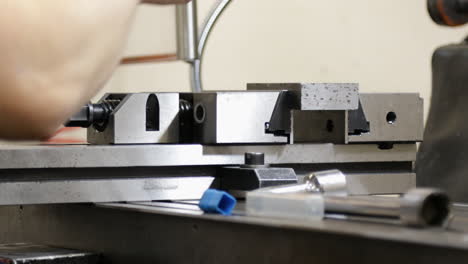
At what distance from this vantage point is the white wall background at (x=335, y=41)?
7.58 ft

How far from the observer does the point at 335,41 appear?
7.63 feet

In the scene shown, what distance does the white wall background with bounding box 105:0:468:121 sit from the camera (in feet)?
7.58

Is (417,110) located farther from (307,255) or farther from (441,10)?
(307,255)

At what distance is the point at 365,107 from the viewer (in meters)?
0.99

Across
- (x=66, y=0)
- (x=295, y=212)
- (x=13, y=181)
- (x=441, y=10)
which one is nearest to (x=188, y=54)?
(x=441, y=10)

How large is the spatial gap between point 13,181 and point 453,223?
0.39 m

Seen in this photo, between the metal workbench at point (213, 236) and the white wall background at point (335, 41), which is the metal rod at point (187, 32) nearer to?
the white wall background at point (335, 41)

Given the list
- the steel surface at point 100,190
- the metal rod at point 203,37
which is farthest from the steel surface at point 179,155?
the metal rod at point 203,37

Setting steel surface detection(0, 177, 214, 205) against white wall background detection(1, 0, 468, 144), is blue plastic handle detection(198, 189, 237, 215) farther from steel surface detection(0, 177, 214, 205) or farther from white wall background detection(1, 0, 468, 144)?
white wall background detection(1, 0, 468, 144)

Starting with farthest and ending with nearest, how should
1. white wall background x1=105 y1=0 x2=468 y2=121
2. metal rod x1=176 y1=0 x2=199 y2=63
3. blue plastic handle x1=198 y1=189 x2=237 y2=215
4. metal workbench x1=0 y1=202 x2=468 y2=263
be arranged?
white wall background x1=105 y1=0 x2=468 y2=121 < metal rod x1=176 y1=0 x2=199 y2=63 < blue plastic handle x1=198 y1=189 x2=237 y2=215 < metal workbench x1=0 y1=202 x2=468 y2=263

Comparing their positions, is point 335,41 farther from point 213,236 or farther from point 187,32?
point 213,236

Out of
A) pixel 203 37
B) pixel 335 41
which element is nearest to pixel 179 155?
pixel 203 37

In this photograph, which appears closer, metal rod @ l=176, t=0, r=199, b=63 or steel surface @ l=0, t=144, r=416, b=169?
steel surface @ l=0, t=144, r=416, b=169

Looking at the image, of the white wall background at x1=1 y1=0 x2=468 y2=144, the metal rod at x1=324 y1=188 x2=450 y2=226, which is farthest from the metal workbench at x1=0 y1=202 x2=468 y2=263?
the white wall background at x1=1 y1=0 x2=468 y2=144
